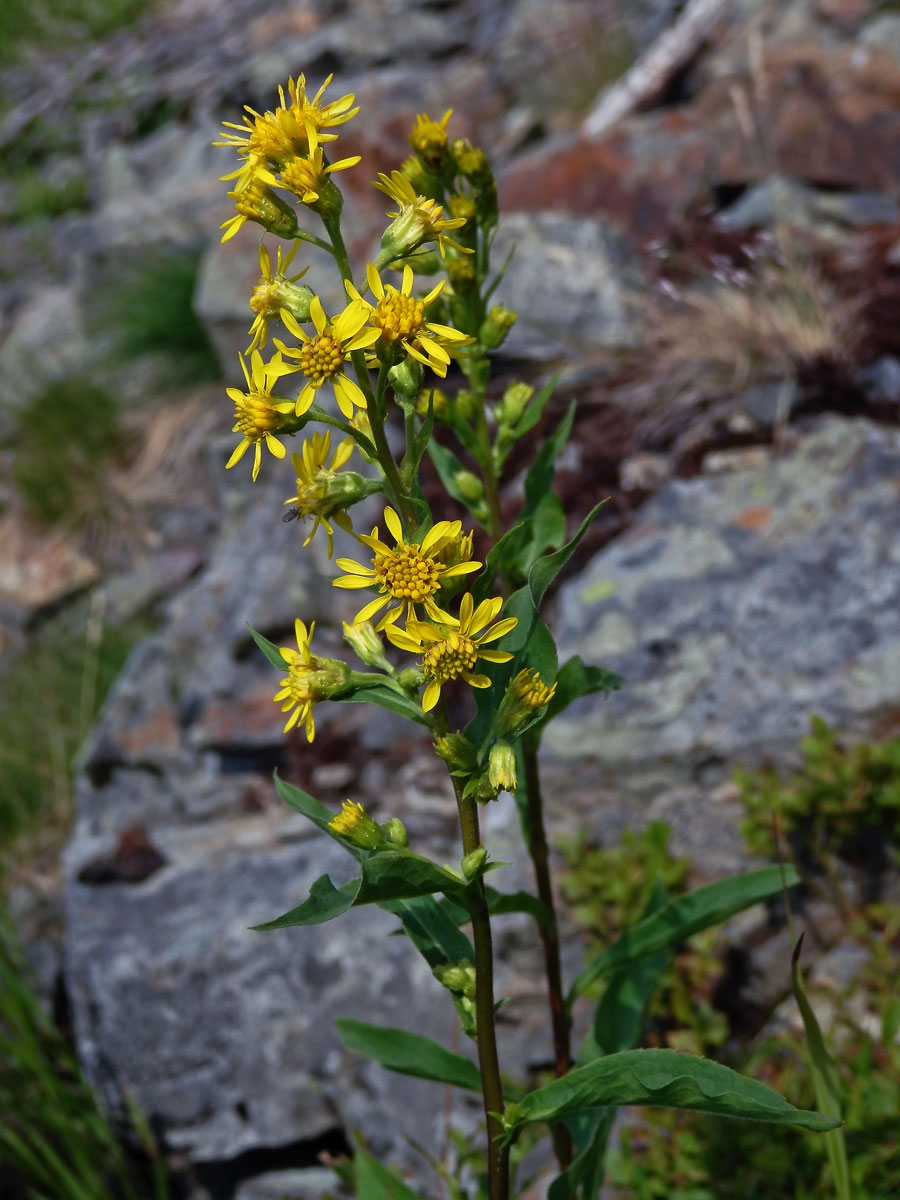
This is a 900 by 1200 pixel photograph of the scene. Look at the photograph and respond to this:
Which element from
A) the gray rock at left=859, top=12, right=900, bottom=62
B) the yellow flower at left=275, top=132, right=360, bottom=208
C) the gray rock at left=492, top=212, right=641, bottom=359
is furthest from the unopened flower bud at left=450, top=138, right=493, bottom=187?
the gray rock at left=859, top=12, right=900, bottom=62

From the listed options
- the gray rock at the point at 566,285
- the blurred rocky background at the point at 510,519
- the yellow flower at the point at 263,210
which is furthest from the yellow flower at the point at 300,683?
the gray rock at the point at 566,285

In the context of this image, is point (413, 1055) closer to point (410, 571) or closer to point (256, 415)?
point (410, 571)

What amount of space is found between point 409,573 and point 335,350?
12.2 inches

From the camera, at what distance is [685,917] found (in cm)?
189

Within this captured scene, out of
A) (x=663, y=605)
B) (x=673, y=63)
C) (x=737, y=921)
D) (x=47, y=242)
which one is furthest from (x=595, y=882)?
(x=47, y=242)

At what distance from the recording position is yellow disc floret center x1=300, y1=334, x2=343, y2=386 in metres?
1.39

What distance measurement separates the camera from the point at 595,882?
2.91m

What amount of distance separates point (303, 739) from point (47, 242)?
8.05 m

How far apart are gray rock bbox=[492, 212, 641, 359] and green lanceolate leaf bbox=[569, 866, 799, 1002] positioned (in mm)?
3481

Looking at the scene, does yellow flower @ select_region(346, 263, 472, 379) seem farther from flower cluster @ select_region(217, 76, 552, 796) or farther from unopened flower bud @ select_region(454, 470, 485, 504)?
unopened flower bud @ select_region(454, 470, 485, 504)

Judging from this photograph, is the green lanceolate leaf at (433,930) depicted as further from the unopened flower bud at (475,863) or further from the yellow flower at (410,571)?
the yellow flower at (410,571)

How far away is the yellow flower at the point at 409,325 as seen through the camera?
4.50ft

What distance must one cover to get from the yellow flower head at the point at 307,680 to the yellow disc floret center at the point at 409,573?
0.53ft

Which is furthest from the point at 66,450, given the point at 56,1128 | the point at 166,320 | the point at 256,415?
the point at 256,415
